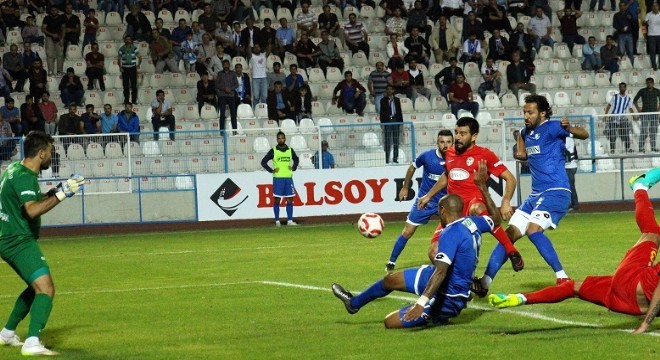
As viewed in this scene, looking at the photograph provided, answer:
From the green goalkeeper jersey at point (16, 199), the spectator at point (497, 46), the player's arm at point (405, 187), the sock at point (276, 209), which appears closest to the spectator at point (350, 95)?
the spectator at point (497, 46)

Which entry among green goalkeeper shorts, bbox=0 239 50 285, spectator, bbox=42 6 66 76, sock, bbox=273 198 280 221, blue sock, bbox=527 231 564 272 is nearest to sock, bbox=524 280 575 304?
blue sock, bbox=527 231 564 272

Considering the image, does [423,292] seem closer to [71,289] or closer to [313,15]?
[71,289]

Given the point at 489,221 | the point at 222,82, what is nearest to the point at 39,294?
the point at 489,221

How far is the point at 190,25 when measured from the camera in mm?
34219

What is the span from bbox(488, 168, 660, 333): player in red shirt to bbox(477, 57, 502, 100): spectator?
23.3 metres

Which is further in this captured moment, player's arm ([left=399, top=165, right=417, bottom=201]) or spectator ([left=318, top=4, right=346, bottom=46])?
spectator ([left=318, top=4, right=346, bottom=46])

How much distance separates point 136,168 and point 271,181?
131 inches

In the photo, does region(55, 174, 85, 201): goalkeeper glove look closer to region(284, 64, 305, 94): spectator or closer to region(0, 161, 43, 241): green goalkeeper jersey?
region(0, 161, 43, 241): green goalkeeper jersey

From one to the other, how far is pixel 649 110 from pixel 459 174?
1868 cm

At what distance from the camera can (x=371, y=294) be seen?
11102 millimetres

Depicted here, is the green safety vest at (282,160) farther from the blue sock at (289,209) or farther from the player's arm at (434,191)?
the player's arm at (434,191)

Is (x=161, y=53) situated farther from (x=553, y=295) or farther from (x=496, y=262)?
(x=553, y=295)

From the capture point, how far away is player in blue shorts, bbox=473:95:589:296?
13289mm

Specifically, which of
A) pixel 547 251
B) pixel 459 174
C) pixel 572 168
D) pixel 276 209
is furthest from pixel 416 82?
pixel 547 251
